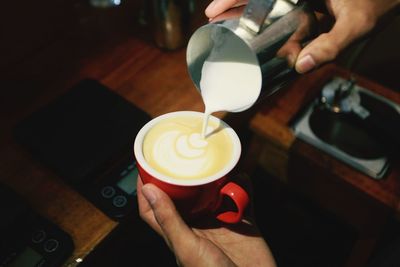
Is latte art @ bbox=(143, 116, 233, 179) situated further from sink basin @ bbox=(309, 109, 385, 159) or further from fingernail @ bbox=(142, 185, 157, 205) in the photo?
sink basin @ bbox=(309, 109, 385, 159)

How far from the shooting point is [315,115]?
60.7 inches

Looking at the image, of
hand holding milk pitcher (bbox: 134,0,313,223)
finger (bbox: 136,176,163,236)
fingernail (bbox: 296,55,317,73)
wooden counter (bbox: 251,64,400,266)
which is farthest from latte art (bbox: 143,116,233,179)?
wooden counter (bbox: 251,64,400,266)

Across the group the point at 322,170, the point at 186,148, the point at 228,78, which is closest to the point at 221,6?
the point at 228,78

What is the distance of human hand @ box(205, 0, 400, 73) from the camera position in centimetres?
80

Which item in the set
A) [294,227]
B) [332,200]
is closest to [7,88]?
[332,200]

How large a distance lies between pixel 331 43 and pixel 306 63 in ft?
0.31

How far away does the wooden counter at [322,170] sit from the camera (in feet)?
4.50

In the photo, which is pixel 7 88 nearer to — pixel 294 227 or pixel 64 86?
pixel 64 86

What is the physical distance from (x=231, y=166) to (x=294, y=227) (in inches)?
50.9

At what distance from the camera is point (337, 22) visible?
0.90 m

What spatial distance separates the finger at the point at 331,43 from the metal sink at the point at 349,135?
615 mm

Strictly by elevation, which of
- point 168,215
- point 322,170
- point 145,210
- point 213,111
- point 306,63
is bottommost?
point 322,170

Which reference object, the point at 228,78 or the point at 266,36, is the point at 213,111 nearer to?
the point at 228,78

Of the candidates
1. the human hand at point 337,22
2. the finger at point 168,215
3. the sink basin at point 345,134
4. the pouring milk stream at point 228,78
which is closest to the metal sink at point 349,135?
the sink basin at point 345,134
